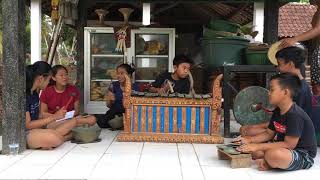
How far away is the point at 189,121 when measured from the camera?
191 inches

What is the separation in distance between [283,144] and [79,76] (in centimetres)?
464

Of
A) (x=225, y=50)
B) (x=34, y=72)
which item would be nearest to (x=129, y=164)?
(x=34, y=72)

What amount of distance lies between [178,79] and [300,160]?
2178 millimetres

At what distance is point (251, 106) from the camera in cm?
499

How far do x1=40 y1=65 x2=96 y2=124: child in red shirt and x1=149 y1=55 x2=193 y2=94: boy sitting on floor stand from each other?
0.99 meters

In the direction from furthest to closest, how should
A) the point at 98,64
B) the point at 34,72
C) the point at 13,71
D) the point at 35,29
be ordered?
1. the point at 98,64
2. the point at 35,29
3. the point at 34,72
4. the point at 13,71

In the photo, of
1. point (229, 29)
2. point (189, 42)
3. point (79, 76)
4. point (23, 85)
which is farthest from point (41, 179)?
point (189, 42)

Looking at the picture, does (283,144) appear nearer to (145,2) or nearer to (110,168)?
(110,168)

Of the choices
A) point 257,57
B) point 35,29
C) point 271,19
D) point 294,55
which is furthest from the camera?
point 35,29

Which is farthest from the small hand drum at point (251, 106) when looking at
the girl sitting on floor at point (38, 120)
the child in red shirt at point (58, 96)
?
the girl sitting on floor at point (38, 120)

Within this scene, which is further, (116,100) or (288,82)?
Result: (116,100)

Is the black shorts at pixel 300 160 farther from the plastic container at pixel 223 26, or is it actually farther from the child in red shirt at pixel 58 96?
the child in red shirt at pixel 58 96

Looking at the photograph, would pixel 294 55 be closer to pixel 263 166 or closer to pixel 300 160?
pixel 300 160

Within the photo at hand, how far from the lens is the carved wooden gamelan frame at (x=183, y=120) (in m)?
4.79
